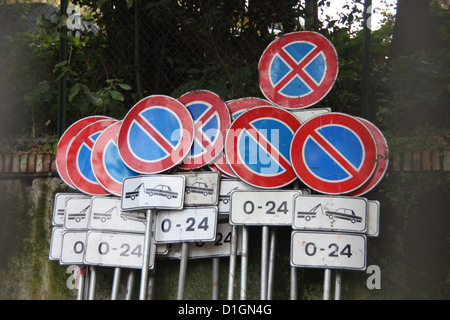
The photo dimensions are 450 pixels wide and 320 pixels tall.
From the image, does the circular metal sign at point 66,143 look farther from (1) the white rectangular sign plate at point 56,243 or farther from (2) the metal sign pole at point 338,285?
(2) the metal sign pole at point 338,285

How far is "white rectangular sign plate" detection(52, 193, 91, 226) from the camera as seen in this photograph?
412 cm

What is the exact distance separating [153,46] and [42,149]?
1295 mm

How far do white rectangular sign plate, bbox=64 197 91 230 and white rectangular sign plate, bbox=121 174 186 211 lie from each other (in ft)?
1.30

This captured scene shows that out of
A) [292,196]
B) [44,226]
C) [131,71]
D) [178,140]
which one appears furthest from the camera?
[131,71]

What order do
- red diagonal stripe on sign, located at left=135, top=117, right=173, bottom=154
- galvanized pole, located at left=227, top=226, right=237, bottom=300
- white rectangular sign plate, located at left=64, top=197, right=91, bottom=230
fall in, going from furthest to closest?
1. white rectangular sign plate, located at left=64, top=197, right=91, bottom=230
2. red diagonal stripe on sign, located at left=135, top=117, right=173, bottom=154
3. galvanized pole, located at left=227, top=226, right=237, bottom=300

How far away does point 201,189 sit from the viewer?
12.4ft

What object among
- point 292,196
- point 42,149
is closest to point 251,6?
point 292,196

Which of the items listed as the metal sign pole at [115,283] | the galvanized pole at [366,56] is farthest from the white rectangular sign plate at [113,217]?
the galvanized pole at [366,56]

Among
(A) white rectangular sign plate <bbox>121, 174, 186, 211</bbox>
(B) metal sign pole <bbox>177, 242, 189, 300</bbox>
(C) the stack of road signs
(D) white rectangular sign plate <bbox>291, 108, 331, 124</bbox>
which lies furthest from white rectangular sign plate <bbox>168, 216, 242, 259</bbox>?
(D) white rectangular sign plate <bbox>291, 108, 331, 124</bbox>

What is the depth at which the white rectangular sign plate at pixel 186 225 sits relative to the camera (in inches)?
145

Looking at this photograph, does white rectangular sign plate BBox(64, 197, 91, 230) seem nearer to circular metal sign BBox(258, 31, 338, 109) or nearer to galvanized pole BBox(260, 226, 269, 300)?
galvanized pole BBox(260, 226, 269, 300)

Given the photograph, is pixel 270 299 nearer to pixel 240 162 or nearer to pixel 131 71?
pixel 240 162

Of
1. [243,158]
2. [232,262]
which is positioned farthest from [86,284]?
[243,158]

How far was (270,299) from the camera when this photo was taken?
3.64 metres
